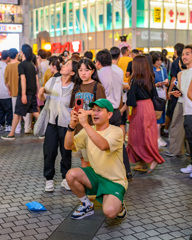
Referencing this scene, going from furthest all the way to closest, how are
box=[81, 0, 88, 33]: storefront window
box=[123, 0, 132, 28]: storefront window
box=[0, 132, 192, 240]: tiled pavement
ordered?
box=[81, 0, 88, 33]: storefront window
box=[123, 0, 132, 28]: storefront window
box=[0, 132, 192, 240]: tiled pavement

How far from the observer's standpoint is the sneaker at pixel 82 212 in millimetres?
4861

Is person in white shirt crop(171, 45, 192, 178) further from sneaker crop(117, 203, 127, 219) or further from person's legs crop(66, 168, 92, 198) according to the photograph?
person's legs crop(66, 168, 92, 198)

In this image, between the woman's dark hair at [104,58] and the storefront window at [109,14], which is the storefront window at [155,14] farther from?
the woman's dark hair at [104,58]

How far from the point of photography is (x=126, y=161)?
20.9 feet

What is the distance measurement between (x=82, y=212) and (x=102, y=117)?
3.63ft

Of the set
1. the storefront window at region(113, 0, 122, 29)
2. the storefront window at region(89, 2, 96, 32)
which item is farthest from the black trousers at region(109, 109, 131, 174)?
the storefront window at region(89, 2, 96, 32)

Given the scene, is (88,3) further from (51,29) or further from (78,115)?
(78,115)

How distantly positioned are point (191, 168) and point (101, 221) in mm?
2661

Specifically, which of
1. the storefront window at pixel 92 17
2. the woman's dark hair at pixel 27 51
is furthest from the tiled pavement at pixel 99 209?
the storefront window at pixel 92 17

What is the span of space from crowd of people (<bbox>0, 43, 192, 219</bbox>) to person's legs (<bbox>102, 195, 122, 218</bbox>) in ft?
0.03

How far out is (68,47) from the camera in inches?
1383

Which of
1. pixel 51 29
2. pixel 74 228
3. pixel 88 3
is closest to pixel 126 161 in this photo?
pixel 74 228

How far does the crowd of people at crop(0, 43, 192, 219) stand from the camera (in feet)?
15.4

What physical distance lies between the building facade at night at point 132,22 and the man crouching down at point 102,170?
76.1 feet
